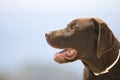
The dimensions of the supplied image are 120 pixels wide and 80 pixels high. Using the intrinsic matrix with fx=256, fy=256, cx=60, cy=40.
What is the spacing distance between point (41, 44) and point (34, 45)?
47 mm

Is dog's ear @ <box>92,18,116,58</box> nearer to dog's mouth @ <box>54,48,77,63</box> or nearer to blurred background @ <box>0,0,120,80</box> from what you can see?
dog's mouth @ <box>54,48,77,63</box>

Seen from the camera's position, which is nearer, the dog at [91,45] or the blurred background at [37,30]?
the dog at [91,45]

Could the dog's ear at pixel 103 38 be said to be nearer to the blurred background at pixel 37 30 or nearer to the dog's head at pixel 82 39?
the dog's head at pixel 82 39

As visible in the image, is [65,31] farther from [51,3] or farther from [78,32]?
[51,3]

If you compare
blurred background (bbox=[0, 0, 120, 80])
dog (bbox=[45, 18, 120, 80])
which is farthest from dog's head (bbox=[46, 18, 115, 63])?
blurred background (bbox=[0, 0, 120, 80])

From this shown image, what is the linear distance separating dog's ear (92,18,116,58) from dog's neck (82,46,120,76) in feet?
0.16

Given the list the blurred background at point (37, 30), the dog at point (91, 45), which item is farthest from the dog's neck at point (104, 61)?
the blurred background at point (37, 30)

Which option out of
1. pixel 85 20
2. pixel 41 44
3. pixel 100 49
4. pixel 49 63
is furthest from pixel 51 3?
pixel 100 49

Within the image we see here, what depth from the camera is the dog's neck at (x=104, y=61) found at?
4.00 ft

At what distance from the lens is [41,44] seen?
1.69 metres

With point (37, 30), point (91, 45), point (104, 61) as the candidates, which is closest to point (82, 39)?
point (91, 45)

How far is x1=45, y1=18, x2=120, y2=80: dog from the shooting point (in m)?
1.16

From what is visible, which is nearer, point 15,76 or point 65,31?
point 65,31

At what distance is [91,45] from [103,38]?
0.08m
